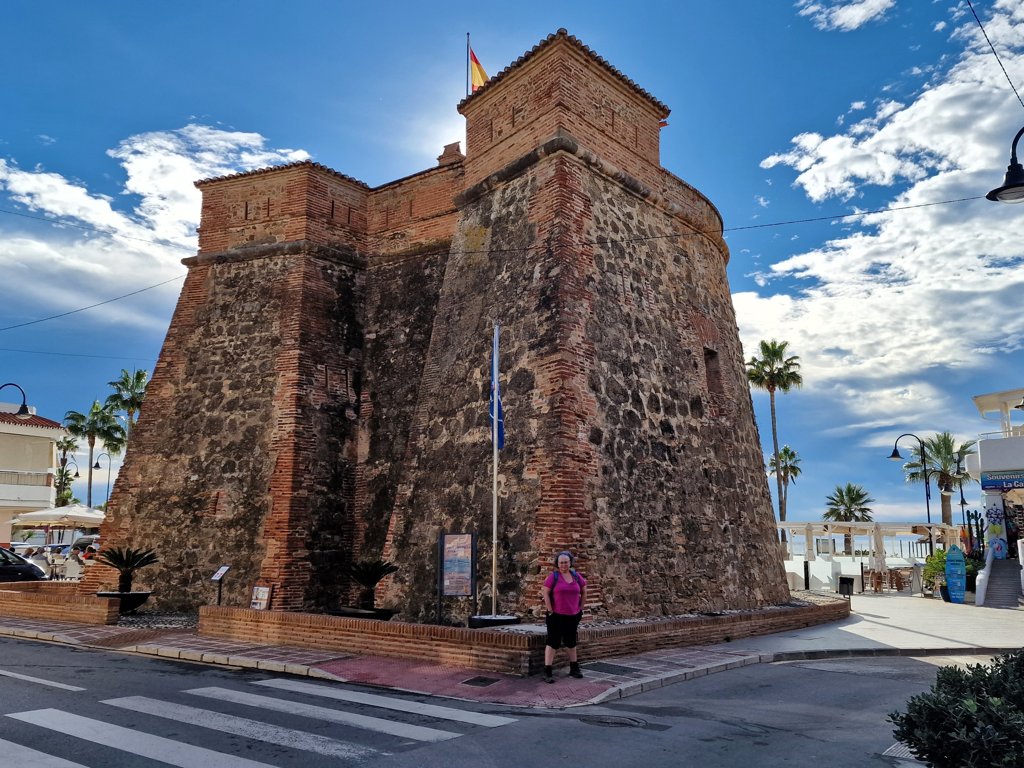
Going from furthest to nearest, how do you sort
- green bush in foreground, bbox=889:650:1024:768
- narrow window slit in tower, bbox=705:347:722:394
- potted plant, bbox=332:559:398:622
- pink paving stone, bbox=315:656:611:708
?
narrow window slit in tower, bbox=705:347:722:394, potted plant, bbox=332:559:398:622, pink paving stone, bbox=315:656:611:708, green bush in foreground, bbox=889:650:1024:768

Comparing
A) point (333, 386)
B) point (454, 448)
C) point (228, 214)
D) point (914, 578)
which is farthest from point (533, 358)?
point (914, 578)

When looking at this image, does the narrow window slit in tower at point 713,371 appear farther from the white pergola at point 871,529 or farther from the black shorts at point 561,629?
the white pergola at point 871,529

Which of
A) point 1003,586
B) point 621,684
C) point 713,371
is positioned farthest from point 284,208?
point 1003,586

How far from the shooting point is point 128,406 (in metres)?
38.5

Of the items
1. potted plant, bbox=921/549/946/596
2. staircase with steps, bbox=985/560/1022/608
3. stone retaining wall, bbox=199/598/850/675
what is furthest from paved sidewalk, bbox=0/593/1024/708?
potted plant, bbox=921/549/946/596

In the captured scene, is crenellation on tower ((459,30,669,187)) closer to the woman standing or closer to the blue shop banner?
the woman standing

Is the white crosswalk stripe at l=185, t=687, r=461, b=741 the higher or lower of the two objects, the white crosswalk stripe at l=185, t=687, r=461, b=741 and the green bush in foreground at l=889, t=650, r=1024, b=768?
the lower

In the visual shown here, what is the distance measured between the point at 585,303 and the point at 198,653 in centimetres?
721

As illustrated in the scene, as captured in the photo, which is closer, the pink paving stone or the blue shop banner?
the pink paving stone

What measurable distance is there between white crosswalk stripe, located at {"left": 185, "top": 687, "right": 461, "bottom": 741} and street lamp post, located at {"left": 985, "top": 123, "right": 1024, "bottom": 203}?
23.7ft

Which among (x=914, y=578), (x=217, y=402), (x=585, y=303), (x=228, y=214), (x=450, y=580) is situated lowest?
(x=914, y=578)

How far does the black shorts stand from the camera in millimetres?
8031

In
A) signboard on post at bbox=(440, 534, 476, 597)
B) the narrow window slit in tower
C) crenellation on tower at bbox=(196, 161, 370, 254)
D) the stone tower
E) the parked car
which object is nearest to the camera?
signboard on post at bbox=(440, 534, 476, 597)

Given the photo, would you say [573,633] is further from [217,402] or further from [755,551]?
[217,402]
